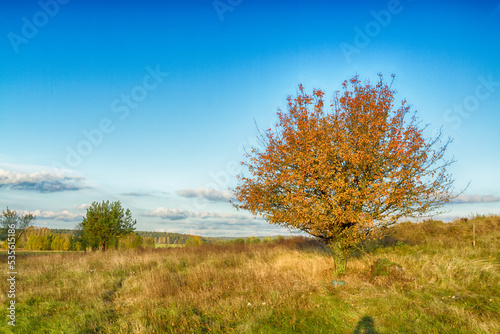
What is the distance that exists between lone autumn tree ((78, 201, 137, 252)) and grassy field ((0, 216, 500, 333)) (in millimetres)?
15868

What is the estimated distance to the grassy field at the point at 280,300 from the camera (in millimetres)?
6664

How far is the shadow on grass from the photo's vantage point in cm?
628

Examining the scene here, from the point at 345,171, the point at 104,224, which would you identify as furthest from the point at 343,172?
the point at 104,224

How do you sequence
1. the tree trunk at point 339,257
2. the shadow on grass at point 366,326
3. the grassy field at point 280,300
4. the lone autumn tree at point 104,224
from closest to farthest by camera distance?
the shadow on grass at point 366,326 → the grassy field at point 280,300 → the tree trunk at point 339,257 → the lone autumn tree at point 104,224

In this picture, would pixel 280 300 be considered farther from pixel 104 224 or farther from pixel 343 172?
pixel 104 224

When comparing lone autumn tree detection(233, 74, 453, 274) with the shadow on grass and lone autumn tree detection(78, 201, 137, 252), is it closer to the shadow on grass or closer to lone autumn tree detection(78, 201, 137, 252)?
the shadow on grass

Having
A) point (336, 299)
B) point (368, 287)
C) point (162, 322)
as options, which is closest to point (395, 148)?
point (368, 287)

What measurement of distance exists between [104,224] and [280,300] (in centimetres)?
2654

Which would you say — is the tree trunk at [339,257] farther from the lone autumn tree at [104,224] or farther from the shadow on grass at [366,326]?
the lone autumn tree at [104,224]

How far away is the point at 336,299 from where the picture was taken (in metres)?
8.57

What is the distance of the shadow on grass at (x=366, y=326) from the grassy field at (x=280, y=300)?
0.08 feet

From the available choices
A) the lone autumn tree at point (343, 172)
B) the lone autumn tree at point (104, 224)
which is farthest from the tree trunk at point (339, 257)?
the lone autumn tree at point (104, 224)

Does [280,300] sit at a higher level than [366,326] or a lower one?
higher

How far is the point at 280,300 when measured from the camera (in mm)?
8242
